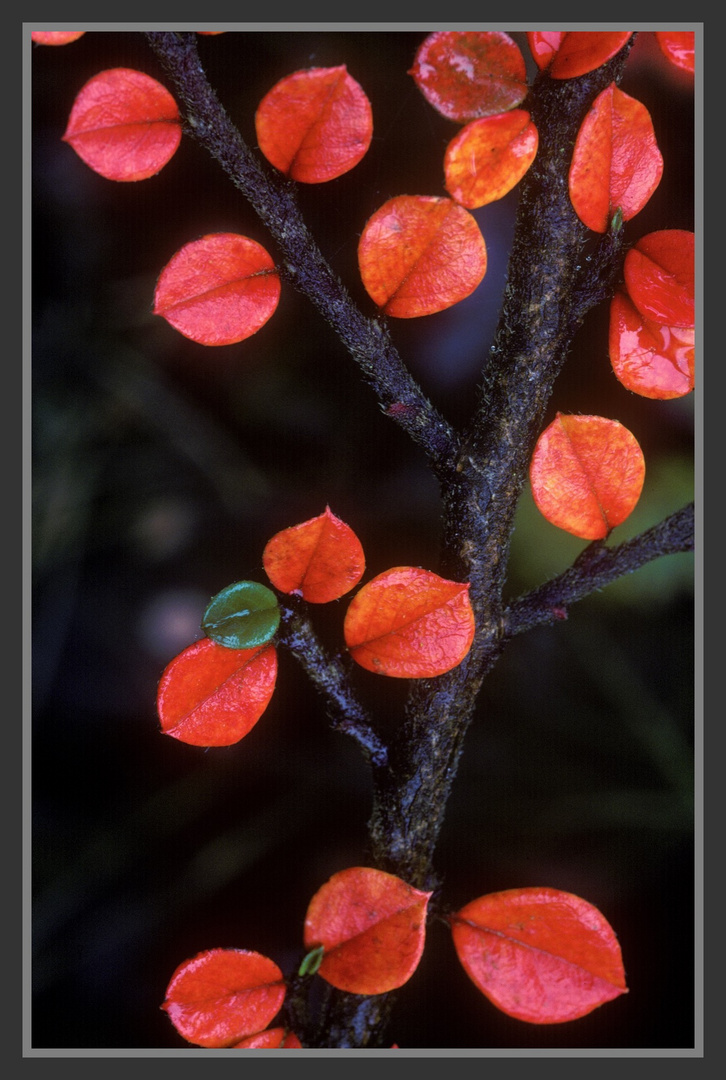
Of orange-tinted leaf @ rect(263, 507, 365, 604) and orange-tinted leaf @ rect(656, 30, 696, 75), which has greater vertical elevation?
orange-tinted leaf @ rect(656, 30, 696, 75)

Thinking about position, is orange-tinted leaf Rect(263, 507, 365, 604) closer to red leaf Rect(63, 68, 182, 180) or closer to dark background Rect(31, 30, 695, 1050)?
dark background Rect(31, 30, 695, 1050)

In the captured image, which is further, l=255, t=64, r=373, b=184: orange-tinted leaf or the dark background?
the dark background

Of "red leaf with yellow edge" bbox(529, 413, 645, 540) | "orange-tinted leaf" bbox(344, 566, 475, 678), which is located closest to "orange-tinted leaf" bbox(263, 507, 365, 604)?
Result: "orange-tinted leaf" bbox(344, 566, 475, 678)

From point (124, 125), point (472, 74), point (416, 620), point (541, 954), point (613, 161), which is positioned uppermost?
point (124, 125)

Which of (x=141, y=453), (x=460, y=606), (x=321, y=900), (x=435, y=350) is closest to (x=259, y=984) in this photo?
(x=321, y=900)

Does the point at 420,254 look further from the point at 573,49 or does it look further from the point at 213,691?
the point at 213,691

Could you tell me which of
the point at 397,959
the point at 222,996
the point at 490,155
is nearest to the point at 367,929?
the point at 397,959
